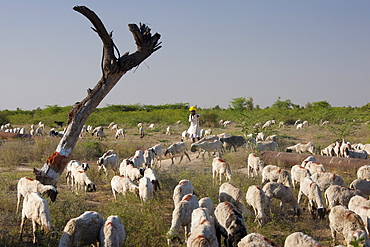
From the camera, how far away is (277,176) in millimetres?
9430

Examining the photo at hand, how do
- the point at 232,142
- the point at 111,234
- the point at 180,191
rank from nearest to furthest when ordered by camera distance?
the point at 111,234
the point at 180,191
the point at 232,142

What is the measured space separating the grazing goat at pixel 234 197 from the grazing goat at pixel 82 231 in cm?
297

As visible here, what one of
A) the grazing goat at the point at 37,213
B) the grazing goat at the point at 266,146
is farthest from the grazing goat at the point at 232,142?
the grazing goat at the point at 37,213

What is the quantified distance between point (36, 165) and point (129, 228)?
872 centimetres

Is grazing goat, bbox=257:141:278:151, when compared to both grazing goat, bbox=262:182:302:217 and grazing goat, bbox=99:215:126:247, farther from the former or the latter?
grazing goat, bbox=99:215:126:247

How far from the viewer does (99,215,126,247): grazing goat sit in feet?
17.0

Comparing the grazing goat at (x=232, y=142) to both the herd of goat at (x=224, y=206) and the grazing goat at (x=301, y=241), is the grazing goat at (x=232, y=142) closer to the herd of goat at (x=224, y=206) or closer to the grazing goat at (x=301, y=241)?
the herd of goat at (x=224, y=206)

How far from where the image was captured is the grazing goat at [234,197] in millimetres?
7477

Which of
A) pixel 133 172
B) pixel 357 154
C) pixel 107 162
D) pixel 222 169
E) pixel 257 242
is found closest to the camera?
pixel 257 242

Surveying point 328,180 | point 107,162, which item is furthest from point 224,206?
point 107,162

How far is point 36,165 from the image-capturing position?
13.9m

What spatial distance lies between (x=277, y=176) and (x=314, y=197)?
1.67m

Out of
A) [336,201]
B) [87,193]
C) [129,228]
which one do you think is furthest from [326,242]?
[87,193]

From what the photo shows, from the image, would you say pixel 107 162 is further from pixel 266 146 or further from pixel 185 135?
pixel 185 135
